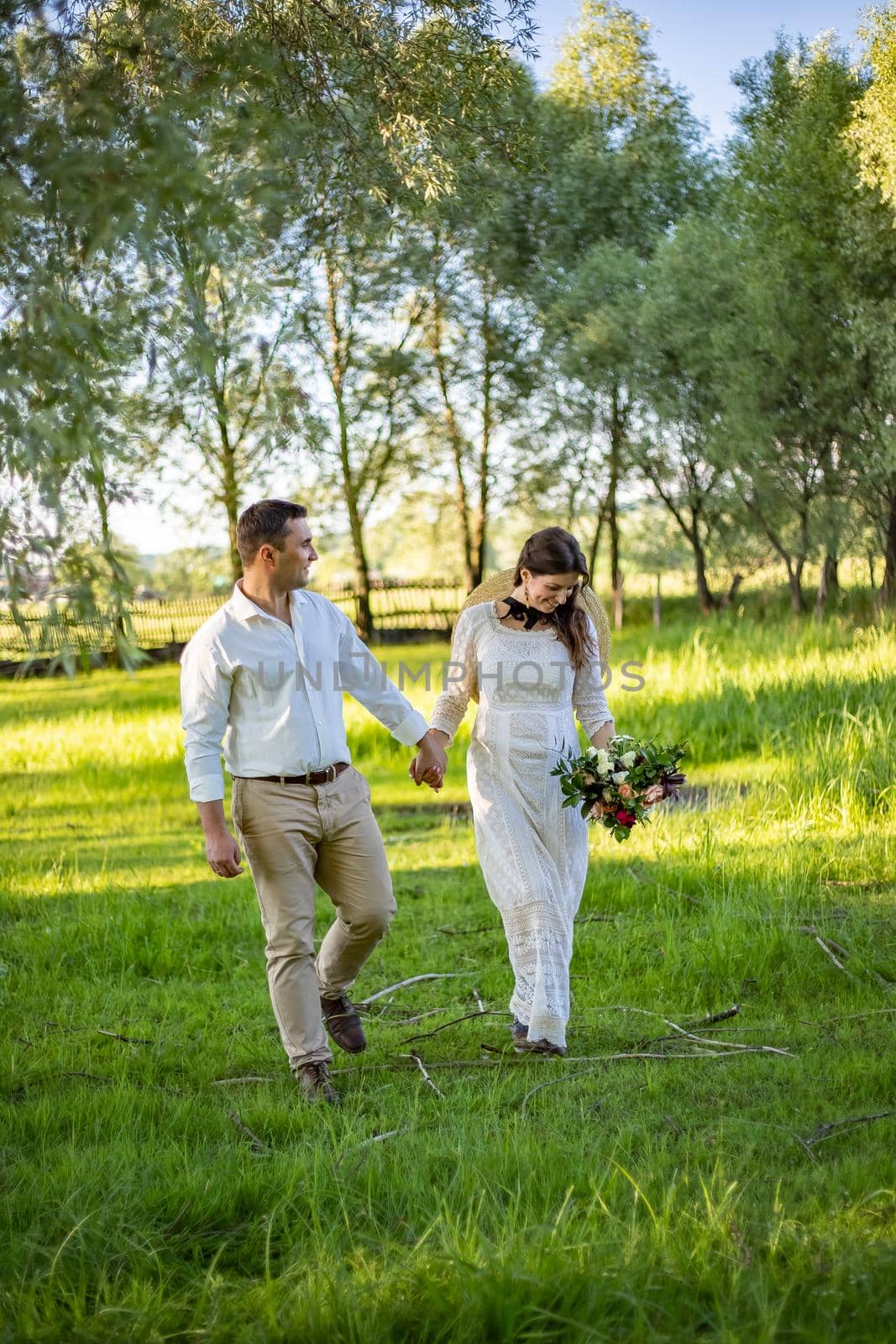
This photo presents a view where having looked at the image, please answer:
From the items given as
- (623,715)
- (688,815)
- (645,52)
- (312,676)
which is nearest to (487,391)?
(645,52)

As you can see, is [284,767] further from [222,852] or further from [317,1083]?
[317,1083]

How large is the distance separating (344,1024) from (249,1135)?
3.62 feet

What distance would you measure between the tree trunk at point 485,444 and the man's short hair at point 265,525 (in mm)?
27029

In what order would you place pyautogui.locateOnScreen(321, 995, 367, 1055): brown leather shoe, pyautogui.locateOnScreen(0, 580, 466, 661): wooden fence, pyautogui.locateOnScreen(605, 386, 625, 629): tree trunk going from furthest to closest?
pyautogui.locateOnScreen(0, 580, 466, 661): wooden fence, pyautogui.locateOnScreen(605, 386, 625, 629): tree trunk, pyautogui.locateOnScreen(321, 995, 367, 1055): brown leather shoe

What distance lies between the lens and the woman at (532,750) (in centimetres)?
Answer: 533

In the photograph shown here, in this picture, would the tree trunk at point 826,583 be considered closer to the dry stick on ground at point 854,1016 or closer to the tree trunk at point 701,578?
the tree trunk at point 701,578

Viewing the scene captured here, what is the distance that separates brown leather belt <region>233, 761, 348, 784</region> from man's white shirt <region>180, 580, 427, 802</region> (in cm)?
2

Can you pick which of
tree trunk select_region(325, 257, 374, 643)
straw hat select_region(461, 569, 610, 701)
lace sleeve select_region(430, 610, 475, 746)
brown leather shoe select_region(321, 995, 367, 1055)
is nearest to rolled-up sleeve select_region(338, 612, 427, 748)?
lace sleeve select_region(430, 610, 475, 746)

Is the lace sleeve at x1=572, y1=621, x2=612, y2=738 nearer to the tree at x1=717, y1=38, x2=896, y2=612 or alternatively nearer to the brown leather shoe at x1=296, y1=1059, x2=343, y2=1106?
the brown leather shoe at x1=296, y1=1059, x2=343, y2=1106

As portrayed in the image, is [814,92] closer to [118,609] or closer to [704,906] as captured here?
[704,906]

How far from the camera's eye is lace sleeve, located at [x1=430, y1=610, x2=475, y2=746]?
5762 millimetres

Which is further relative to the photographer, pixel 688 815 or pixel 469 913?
pixel 688 815

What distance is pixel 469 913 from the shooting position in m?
7.88

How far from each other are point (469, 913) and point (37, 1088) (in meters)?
3.37
